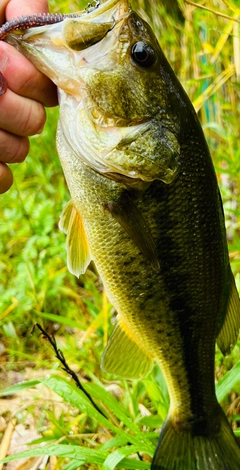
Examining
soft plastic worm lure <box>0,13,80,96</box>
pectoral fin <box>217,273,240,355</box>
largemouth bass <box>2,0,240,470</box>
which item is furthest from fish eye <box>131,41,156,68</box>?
pectoral fin <box>217,273,240,355</box>

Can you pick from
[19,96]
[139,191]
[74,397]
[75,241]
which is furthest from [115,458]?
[19,96]

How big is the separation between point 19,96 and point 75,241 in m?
0.40

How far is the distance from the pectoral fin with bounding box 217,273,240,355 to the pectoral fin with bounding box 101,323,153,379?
0.23 meters

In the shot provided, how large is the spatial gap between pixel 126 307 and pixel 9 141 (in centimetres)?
54

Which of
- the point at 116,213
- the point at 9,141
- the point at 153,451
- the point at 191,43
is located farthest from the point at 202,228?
the point at 191,43

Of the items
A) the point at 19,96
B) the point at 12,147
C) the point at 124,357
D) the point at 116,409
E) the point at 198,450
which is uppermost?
the point at 19,96

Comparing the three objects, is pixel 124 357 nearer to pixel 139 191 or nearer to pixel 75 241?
pixel 75 241

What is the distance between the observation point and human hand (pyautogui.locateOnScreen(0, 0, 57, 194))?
1.12m

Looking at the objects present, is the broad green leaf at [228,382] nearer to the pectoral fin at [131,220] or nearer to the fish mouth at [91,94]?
the pectoral fin at [131,220]

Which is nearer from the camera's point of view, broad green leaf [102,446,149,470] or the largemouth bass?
the largemouth bass

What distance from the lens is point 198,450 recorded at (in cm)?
155

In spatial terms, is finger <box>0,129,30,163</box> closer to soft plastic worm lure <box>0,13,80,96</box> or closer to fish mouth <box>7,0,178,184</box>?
fish mouth <box>7,0,178,184</box>

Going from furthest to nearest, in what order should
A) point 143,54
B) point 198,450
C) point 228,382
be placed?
point 228,382 → point 198,450 → point 143,54

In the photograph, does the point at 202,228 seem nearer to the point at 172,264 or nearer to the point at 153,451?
the point at 172,264
